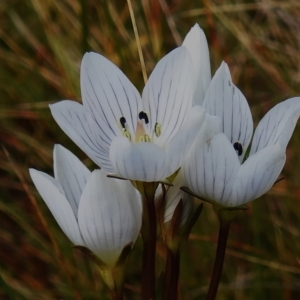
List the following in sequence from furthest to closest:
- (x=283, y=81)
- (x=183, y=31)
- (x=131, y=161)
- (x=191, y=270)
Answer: (x=183, y=31) → (x=283, y=81) → (x=191, y=270) → (x=131, y=161)

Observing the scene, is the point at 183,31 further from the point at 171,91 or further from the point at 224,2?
the point at 171,91

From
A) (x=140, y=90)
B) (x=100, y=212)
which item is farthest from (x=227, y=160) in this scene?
(x=140, y=90)

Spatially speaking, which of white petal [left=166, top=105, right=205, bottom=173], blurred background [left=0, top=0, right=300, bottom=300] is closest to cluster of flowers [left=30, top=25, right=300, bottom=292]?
white petal [left=166, top=105, right=205, bottom=173]

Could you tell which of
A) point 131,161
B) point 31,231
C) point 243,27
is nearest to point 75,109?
point 131,161

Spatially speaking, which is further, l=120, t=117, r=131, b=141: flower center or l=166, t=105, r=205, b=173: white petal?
l=120, t=117, r=131, b=141: flower center

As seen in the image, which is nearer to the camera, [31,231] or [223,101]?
[223,101]

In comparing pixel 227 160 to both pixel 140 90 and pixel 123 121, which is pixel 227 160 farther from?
pixel 140 90

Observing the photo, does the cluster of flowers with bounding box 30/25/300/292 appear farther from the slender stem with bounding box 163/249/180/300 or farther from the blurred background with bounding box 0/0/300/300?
the blurred background with bounding box 0/0/300/300

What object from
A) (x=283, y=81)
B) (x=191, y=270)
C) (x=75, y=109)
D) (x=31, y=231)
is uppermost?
(x=75, y=109)
